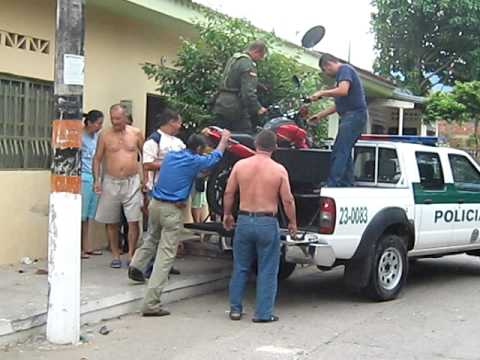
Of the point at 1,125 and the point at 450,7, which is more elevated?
the point at 450,7

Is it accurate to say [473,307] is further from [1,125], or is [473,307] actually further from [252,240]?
[1,125]

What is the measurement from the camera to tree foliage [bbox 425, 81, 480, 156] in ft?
74.6

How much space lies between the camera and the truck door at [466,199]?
9.42 meters

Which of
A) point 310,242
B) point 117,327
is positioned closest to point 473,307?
point 310,242

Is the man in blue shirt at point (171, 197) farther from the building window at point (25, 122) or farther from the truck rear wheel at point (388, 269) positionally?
the building window at point (25, 122)

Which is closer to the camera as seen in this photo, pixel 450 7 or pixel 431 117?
pixel 431 117

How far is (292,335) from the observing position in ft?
22.6

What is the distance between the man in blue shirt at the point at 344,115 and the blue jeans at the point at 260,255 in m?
1.24

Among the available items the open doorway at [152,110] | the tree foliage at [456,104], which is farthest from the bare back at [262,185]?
the tree foliage at [456,104]

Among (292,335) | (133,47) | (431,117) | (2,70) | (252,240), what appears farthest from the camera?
(431,117)

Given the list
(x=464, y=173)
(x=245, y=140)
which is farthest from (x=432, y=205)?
(x=245, y=140)

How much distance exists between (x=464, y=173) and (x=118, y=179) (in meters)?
4.29

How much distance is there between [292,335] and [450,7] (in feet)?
72.7

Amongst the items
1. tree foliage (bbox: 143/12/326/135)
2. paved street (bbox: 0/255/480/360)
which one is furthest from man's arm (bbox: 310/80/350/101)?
paved street (bbox: 0/255/480/360)
